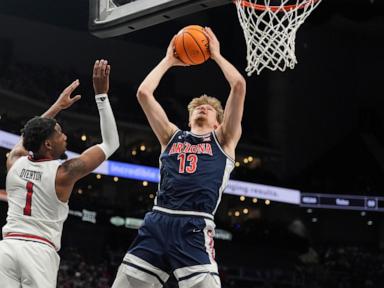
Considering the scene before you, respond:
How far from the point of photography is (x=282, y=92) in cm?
2230

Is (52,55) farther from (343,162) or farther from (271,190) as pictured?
(343,162)

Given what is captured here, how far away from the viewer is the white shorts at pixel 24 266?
3533 mm

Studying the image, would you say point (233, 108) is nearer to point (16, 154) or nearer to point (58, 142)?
point (58, 142)

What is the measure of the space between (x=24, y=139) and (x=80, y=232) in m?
16.0

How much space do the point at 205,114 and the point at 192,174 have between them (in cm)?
46

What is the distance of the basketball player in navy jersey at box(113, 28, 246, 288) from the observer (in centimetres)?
375

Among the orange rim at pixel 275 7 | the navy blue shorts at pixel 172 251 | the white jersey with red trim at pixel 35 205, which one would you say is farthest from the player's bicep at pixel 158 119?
the orange rim at pixel 275 7

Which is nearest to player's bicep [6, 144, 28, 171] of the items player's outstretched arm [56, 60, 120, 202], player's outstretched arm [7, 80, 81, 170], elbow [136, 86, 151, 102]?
player's outstretched arm [7, 80, 81, 170]

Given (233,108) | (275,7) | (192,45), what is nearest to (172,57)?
(192,45)

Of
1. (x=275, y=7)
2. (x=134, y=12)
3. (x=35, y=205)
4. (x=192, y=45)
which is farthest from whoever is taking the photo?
(x=275, y=7)

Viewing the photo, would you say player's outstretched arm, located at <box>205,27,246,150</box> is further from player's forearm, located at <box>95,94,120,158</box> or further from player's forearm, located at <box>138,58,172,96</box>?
player's forearm, located at <box>95,94,120,158</box>

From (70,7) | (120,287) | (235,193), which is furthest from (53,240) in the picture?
(235,193)

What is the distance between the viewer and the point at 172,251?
3.75 meters

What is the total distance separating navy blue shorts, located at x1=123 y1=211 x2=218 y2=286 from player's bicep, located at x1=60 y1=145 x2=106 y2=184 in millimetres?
496
